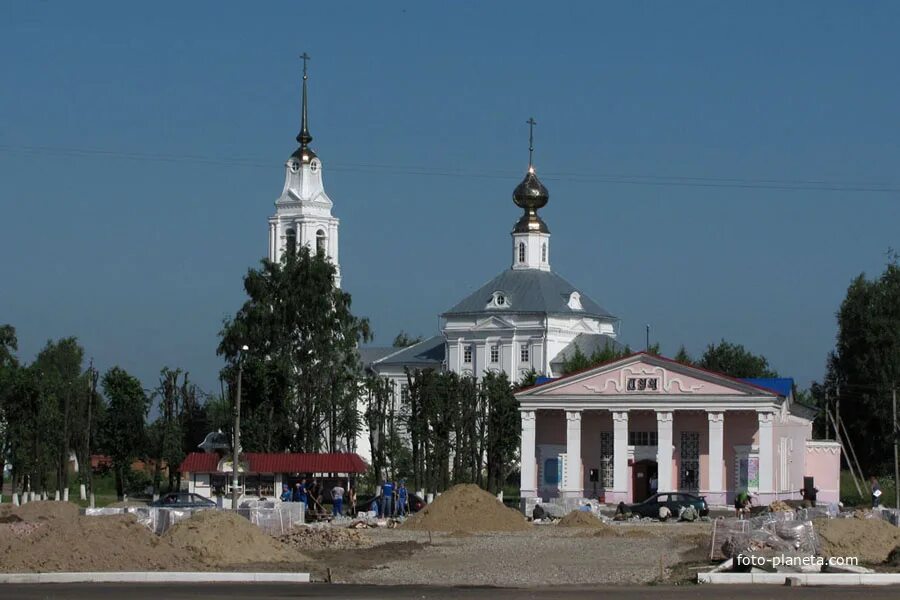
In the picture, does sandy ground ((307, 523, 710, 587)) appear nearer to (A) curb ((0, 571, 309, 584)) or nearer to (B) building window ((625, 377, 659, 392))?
(A) curb ((0, 571, 309, 584))

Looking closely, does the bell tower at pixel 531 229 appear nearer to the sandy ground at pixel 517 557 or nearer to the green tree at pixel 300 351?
the green tree at pixel 300 351

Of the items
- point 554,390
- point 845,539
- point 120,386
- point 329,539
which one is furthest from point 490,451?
point 845,539

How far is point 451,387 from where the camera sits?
74812mm

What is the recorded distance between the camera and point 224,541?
103 feet

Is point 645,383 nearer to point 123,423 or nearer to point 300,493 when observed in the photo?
point 300,493

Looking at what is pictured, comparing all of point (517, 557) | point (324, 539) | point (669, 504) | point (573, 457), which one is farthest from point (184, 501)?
point (517, 557)

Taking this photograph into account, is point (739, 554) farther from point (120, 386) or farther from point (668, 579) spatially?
point (120, 386)

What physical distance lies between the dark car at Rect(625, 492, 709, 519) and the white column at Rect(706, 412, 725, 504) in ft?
31.1

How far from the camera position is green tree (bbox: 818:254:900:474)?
91.6 m

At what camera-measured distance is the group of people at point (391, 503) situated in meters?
52.1

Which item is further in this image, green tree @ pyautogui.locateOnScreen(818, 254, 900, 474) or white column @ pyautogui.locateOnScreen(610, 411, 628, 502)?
green tree @ pyautogui.locateOnScreen(818, 254, 900, 474)

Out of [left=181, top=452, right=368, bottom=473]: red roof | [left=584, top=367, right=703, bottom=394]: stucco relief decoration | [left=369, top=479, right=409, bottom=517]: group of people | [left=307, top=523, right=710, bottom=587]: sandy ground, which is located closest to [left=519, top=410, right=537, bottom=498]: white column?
[left=584, top=367, right=703, bottom=394]: stucco relief decoration

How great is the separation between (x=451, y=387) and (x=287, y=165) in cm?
3497

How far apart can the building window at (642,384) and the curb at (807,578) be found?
121 ft
